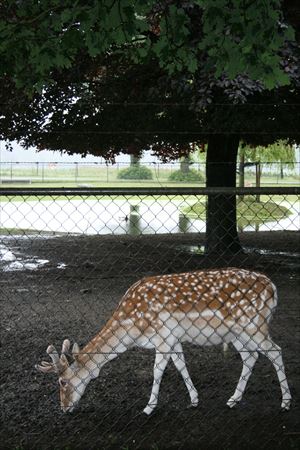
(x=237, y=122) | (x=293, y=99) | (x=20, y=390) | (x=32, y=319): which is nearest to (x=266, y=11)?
(x=20, y=390)

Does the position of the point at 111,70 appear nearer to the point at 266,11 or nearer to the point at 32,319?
the point at 32,319

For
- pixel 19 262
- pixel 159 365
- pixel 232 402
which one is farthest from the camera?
pixel 19 262

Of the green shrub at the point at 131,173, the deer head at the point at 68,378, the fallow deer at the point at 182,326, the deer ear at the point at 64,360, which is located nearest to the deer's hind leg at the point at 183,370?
the fallow deer at the point at 182,326

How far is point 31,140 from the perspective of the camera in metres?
10.4

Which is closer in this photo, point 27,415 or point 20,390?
point 27,415

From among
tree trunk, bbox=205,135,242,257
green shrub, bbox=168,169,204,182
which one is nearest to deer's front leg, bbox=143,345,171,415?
tree trunk, bbox=205,135,242,257

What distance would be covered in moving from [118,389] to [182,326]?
0.84 meters

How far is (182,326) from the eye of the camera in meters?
4.14

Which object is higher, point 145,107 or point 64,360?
point 145,107

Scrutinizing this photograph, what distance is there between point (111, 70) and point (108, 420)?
19.8 ft

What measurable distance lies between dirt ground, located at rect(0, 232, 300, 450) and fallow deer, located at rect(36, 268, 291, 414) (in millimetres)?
166

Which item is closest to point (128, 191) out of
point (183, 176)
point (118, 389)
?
point (118, 389)

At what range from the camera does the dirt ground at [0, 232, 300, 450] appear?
390 cm

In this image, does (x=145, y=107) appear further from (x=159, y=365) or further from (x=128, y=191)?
(x=128, y=191)
